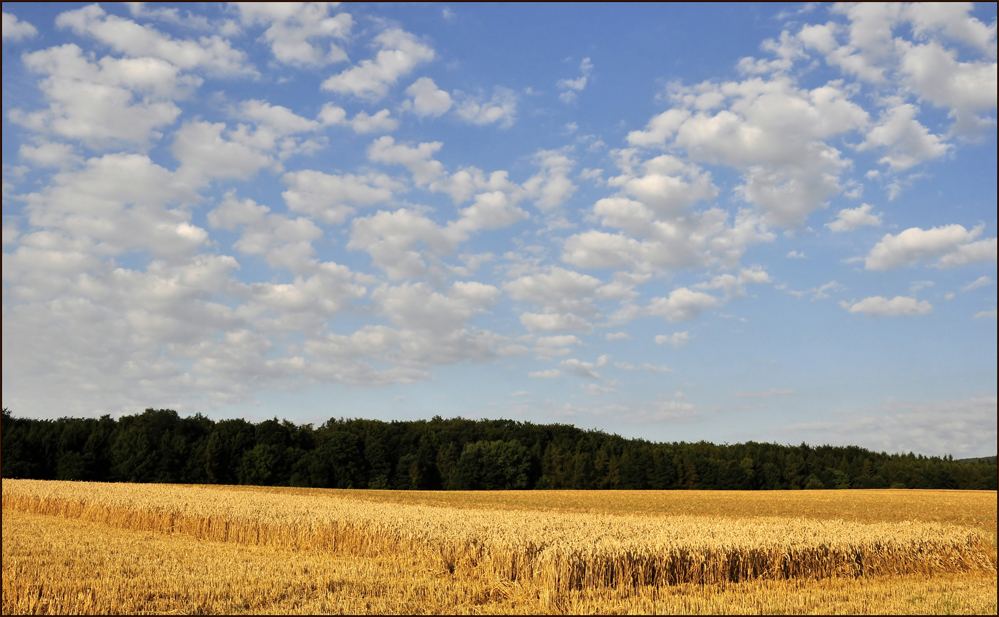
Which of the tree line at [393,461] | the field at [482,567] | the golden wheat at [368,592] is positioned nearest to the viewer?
the golden wheat at [368,592]

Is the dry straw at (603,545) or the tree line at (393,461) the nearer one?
the dry straw at (603,545)

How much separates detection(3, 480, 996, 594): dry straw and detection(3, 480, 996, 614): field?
0.04 metres

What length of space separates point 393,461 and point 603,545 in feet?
244

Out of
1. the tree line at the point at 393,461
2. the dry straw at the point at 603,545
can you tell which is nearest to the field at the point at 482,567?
the dry straw at the point at 603,545

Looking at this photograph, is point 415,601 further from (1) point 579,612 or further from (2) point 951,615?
(2) point 951,615

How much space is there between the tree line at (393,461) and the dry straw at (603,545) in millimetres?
56634

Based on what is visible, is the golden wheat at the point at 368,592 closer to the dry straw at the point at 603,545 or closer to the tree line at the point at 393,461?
the dry straw at the point at 603,545

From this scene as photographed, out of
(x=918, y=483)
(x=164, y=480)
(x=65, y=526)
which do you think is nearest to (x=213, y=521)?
(x=65, y=526)

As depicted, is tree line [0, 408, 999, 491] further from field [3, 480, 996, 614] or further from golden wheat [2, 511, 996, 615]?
golden wheat [2, 511, 996, 615]

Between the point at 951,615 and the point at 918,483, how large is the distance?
93352 mm

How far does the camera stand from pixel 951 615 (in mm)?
13102

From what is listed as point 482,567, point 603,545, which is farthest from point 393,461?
point 603,545

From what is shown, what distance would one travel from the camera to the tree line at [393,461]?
7756 cm

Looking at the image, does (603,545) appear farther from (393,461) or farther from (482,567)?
(393,461)
